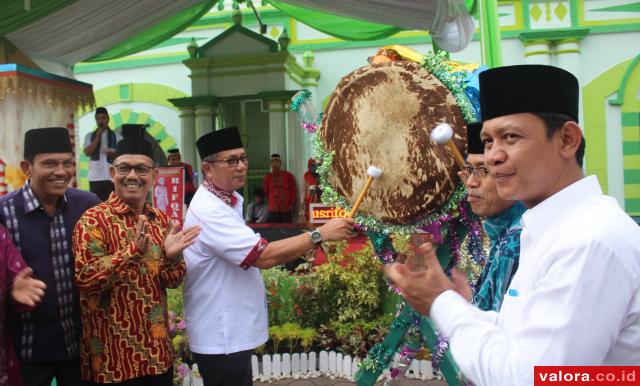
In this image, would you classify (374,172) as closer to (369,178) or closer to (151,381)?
(369,178)

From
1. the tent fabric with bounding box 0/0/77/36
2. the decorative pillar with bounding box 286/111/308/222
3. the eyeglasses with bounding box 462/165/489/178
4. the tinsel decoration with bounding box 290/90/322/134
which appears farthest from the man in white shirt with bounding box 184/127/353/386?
the decorative pillar with bounding box 286/111/308/222

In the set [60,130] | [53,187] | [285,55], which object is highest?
[285,55]

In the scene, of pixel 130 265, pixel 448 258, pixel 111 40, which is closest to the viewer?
pixel 130 265

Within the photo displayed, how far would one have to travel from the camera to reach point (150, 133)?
9.82 metres

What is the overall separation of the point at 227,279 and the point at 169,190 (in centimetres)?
266

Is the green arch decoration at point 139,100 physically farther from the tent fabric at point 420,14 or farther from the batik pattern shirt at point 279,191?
the tent fabric at point 420,14

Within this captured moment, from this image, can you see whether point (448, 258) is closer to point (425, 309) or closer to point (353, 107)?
point (353, 107)

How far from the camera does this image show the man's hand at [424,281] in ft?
3.99

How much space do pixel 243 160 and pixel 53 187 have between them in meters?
0.82

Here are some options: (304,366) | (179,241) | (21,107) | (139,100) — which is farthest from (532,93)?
(139,100)

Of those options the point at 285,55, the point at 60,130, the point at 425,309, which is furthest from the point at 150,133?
the point at 425,309

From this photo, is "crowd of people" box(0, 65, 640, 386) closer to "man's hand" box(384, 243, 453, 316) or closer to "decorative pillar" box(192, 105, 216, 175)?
"man's hand" box(384, 243, 453, 316)

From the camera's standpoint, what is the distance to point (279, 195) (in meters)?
8.16

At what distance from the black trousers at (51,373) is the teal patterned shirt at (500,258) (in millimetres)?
1630
